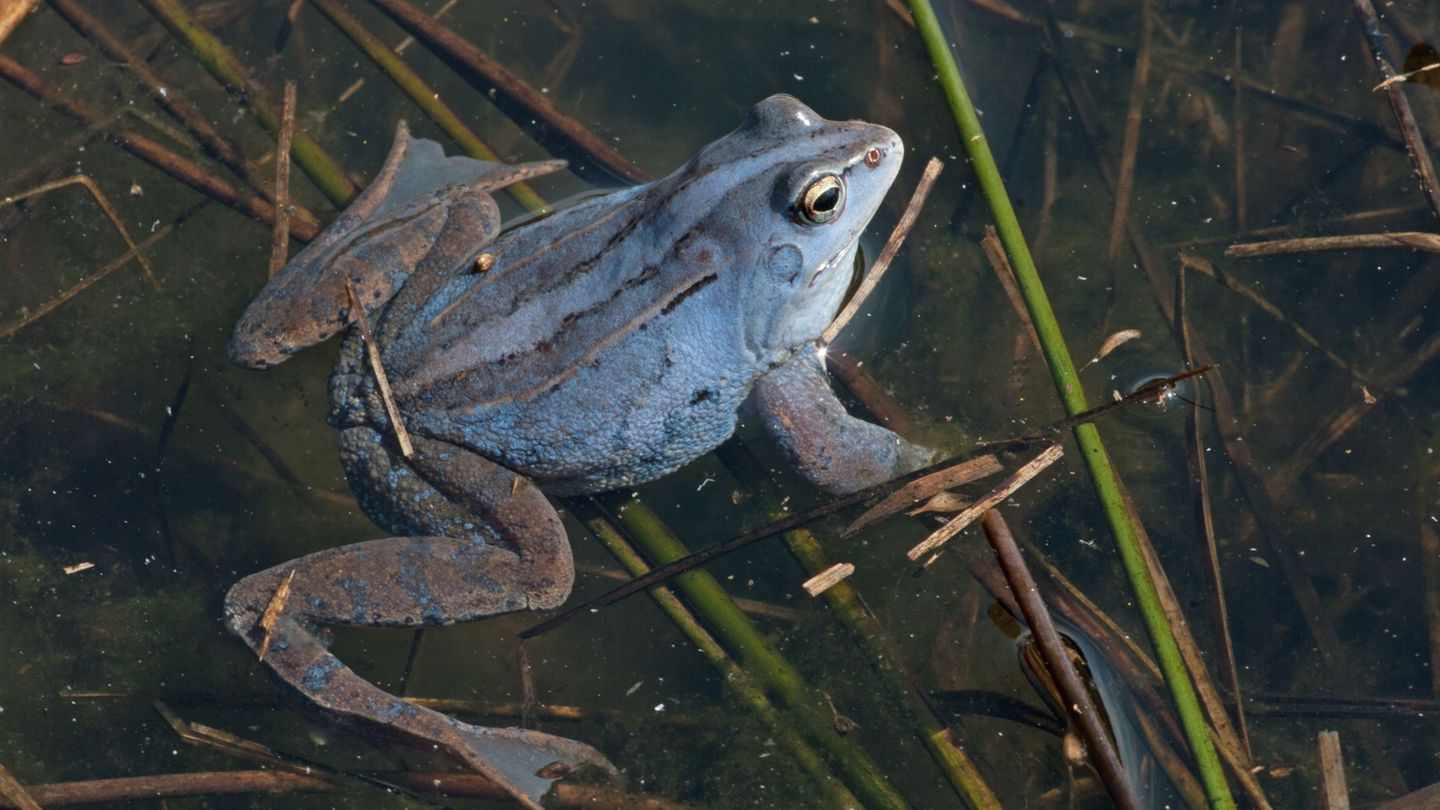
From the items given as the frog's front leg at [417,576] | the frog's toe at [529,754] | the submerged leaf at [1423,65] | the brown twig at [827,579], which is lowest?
the frog's toe at [529,754]

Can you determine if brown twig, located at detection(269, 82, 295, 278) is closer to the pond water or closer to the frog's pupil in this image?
the pond water

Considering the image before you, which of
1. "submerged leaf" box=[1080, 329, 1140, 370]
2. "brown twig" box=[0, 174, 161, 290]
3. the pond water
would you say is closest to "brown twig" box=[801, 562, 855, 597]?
the pond water

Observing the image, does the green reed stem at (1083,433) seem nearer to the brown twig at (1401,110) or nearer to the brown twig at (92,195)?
the brown twig at (1401,110)

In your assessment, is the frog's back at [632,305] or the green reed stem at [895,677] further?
the green reed stem at [895,677]

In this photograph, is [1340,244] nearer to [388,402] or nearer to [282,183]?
[388,402]

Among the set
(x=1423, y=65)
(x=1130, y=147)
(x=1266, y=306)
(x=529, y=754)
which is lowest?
(x=529, y=754)

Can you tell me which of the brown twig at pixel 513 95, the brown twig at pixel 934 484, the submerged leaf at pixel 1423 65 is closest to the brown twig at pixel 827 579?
the brown twig at pixel 934 484

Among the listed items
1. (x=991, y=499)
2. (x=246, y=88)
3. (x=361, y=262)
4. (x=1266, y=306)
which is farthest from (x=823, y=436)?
(x=246, y=88)
